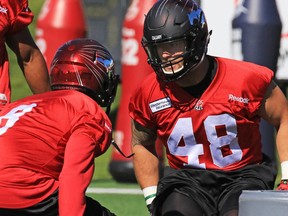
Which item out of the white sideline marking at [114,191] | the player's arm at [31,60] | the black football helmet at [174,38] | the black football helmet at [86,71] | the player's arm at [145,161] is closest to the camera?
the black football helmet at [86,71]

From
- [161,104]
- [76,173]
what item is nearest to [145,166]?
[161,104]

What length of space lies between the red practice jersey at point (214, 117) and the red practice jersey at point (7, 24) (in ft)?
2.63

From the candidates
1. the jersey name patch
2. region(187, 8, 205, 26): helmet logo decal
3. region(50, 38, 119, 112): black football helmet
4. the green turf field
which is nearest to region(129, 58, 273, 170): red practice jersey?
the jersey name patch

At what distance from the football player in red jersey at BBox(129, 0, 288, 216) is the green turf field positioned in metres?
3.12

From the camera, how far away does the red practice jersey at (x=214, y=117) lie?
16.1ft

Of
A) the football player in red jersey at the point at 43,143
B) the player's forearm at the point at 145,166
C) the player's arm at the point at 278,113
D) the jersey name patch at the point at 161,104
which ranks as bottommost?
the player's forearm at the point at 145,166

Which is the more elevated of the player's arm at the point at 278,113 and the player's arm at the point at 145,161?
the player's arm at the point at 278,113

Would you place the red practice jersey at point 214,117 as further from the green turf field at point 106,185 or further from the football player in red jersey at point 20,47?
the green turf field at point 106,185

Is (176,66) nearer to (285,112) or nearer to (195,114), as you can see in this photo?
(195,114)

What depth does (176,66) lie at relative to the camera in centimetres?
486

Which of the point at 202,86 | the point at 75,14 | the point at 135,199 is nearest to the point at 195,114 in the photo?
the point at 202,86

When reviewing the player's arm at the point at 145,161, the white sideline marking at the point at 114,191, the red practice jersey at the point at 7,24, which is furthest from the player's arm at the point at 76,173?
the white sideline marking at the point at 114,191

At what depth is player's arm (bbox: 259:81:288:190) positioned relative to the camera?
16.5 ft

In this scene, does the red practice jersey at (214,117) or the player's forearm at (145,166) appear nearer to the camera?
the red practice jersey at (214,117)
